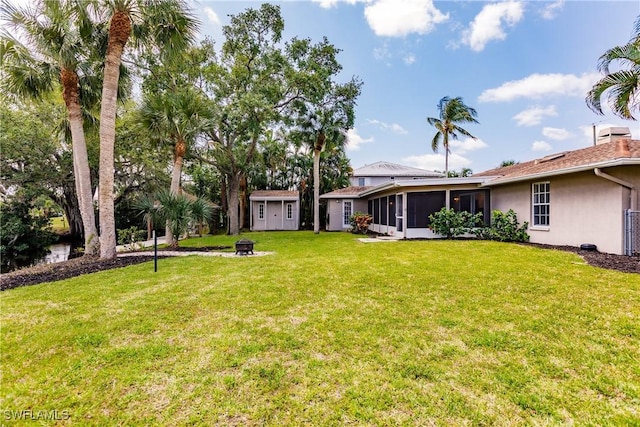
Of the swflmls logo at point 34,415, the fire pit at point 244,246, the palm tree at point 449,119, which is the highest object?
the palm tree at point 449,119

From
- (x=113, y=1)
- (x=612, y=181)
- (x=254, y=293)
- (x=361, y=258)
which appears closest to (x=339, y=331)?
(x=254, y=293)

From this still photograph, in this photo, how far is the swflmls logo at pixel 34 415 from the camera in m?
2.15

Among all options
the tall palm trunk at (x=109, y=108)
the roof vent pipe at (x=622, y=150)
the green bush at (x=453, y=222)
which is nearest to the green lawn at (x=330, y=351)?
the tall palm trunk at (x=109, y=108)

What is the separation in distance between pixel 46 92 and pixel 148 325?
10748 mm

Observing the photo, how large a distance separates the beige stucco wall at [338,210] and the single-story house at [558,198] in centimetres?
345

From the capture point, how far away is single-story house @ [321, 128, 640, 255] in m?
7.84

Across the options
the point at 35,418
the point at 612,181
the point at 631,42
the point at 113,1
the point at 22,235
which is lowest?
the point at 35,418

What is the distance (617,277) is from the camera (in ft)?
18.3

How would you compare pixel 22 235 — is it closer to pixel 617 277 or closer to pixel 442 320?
pixel 442 320

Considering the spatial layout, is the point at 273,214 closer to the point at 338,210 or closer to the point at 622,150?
the point at 338,210

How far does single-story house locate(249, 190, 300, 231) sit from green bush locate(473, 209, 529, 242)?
13561 millimetres

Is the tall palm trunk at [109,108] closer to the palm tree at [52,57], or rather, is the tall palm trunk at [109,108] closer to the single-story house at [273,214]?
the palm tree at [52,57]

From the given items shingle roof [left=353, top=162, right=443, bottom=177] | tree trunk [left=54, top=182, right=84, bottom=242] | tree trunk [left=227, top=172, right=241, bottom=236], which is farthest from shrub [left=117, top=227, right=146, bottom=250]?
shingle roof [left=353, top=162, right=443, bottom=177]

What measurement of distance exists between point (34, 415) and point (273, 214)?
20109 mm
